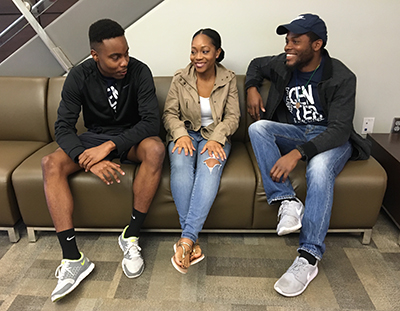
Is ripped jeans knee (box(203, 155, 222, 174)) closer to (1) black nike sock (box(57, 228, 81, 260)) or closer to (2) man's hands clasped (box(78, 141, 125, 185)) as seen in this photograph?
(2) man's hands clasped (box(78, 141, 125, 185))

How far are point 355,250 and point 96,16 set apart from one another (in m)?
2.26

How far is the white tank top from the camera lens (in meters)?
1.89

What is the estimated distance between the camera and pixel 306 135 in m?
1.81

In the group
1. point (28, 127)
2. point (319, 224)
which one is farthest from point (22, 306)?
point (319, 224)

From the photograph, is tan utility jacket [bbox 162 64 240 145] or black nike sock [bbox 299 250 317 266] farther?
tan utility jacket [bbox 162 64 240 145]

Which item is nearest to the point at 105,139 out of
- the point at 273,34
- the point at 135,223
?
the point at 135,223

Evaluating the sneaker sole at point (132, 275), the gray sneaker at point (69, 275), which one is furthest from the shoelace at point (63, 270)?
the sneaker sole at point (132, 275)

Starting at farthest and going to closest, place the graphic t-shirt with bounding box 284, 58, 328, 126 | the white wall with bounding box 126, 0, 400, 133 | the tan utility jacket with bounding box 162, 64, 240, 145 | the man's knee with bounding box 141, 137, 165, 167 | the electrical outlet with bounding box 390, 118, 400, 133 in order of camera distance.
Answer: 1. the electrical outlet with bounding box 390, 118, 400, 133
2. the white wall with bounding box 126, 0, 400, 133
3. the tan utility jacket with bounding box 162, 64, 240, 145
4. the graphic t-shirt with bounding box 284, 58, 328, 126
5. the man's knee with bounding box 141, 137, 165, 167

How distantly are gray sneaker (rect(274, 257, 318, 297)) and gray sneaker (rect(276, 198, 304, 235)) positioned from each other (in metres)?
0.19

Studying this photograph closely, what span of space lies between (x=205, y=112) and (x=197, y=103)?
0.08 meters

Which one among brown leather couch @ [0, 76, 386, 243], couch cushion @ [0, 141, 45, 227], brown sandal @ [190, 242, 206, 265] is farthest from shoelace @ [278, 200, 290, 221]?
couch cushion @ [0, 141, 45, 227]

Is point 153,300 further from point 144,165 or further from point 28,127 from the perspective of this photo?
point 28,127

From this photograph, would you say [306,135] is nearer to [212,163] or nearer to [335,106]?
[335,106]

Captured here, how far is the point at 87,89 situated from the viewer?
173 cm
